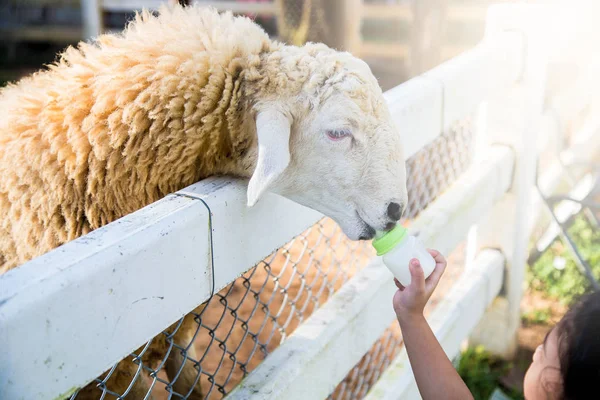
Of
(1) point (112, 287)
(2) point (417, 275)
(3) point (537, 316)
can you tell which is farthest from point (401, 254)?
(3) point (537, 316)

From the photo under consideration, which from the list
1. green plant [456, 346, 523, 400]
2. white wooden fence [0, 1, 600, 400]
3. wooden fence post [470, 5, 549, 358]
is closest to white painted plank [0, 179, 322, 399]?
white wooden fence [0, 1, 600, 400]

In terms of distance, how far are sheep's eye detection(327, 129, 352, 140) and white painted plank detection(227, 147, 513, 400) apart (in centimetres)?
57

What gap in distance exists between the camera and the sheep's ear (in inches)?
57.9

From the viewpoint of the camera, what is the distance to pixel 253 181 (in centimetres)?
147

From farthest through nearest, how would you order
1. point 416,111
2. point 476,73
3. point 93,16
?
point 93,16 < point 476,73 < point 416,111

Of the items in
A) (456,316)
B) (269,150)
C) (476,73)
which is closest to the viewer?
(269,150)

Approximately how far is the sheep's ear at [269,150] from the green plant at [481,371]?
2.31 metres

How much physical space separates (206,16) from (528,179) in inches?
87.2

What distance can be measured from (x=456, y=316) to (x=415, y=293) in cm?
138

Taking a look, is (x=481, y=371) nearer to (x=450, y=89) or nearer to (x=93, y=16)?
(x=450, y=89)

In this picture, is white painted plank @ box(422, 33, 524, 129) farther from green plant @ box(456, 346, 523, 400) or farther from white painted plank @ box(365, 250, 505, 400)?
green plant @ box(456, 346, 523, 400)

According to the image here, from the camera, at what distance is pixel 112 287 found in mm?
1068

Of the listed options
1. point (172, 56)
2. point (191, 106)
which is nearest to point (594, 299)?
point (191, 106)

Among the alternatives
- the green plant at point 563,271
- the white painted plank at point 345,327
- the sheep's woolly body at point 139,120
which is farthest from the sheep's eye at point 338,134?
the green plant at point 563,271
